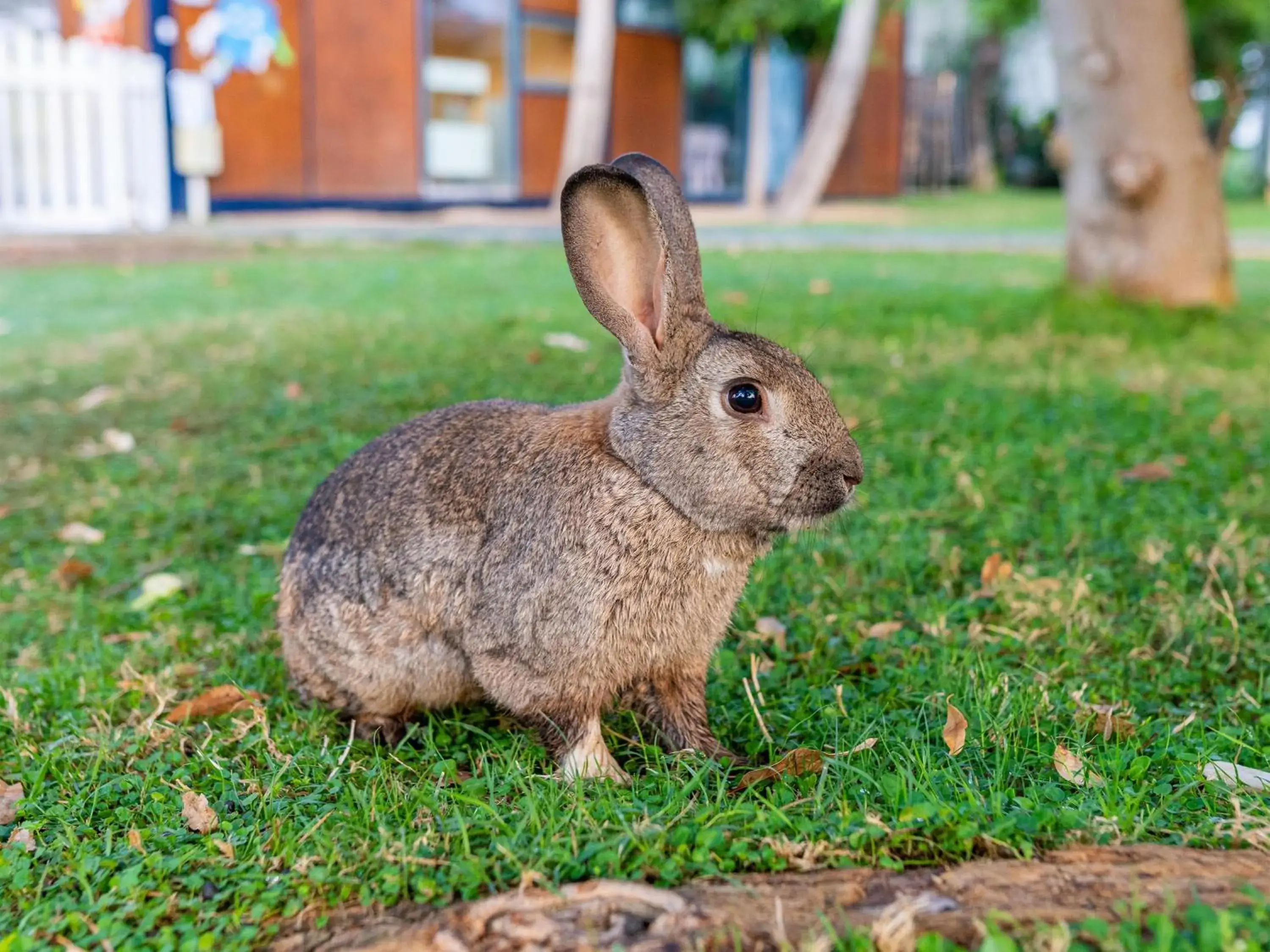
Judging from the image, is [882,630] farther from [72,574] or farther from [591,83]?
[591,83]

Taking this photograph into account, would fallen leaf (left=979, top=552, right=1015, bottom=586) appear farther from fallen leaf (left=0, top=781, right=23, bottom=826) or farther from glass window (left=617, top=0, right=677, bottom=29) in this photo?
glass window (left=617, top=0, right=677, bottom=29)

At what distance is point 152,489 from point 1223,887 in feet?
14.2

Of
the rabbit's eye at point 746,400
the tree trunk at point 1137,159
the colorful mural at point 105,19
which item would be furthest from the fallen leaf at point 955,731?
the colorful mural at point 105,19

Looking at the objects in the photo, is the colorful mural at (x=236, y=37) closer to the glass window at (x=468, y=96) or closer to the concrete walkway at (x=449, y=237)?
the concrete walkway at (x=449, y=237)

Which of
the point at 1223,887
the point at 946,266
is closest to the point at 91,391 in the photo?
the point at 1223,887

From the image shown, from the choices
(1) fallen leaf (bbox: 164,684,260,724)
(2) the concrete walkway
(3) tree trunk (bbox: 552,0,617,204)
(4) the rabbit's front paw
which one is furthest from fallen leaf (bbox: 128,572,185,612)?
(3) tree trunk (bbox: 552,0,617,204)

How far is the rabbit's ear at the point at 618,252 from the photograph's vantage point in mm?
2744

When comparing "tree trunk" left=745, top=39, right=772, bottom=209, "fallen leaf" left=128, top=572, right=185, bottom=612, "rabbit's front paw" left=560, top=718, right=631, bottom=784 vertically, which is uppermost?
"tree trunk" left=745, top=39, right=772, bottom=209

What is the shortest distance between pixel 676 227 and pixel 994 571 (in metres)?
1.81

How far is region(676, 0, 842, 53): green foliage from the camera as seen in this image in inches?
836

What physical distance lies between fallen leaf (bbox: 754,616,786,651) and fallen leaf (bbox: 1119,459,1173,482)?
2.03 metres

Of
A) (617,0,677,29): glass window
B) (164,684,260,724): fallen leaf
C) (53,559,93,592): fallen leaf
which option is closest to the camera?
(164,684,260,724): fallen leaf

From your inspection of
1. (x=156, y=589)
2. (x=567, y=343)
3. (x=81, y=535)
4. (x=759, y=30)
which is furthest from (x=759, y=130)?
(x=156, y=589)

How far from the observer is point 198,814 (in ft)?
8.58
